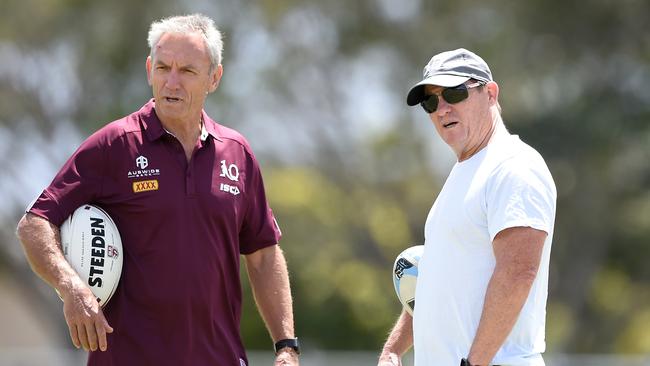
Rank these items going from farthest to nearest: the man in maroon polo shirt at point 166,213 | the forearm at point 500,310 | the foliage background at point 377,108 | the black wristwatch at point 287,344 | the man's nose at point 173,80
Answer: the foliage background at point 377,108, the black wristwatch at point 287,344, the man's nose at point 173,80, the man in maroon polo shirt at point 166,213, the forearm at point 500,310

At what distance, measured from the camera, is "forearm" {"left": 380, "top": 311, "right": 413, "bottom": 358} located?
5.86 meters

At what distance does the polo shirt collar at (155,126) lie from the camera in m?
5.74

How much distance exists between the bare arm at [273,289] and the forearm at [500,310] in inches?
53.7

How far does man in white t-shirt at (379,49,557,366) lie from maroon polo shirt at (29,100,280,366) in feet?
3.44

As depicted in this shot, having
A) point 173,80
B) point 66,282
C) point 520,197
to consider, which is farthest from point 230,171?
point 520,197

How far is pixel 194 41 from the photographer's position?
5.76 metres

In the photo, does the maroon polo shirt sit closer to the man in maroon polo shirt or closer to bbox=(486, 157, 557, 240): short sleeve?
the man in maroon polo shirt

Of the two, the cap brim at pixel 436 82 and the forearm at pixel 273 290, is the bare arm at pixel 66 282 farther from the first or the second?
the cap brim at pixel 436 82

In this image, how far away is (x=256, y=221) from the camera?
608 cm

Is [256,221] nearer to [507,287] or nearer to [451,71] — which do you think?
[451,71]

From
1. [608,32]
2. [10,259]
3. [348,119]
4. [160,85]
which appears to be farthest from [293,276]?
[160,85]

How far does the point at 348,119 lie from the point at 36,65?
7.11m

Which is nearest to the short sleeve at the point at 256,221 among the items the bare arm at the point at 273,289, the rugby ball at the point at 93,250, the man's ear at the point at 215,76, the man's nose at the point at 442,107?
the bare arm at the point at 273,289

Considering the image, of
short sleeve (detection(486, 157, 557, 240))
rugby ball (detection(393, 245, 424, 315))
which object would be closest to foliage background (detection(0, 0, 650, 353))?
rugby ball (detection(393, 245, 424, 315))
